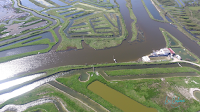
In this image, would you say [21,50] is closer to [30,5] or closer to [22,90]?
[22,90]

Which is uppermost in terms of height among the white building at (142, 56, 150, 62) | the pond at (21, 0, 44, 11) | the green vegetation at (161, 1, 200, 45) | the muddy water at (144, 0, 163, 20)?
the pond at (21, 0, 44, 11)

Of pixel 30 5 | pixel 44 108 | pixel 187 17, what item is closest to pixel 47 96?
pixel 44 108

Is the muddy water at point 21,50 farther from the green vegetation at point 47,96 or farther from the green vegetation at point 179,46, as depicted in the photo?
the green vegetation at point 179,46

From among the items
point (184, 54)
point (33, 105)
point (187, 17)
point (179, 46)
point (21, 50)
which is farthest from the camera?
point (187, 17)

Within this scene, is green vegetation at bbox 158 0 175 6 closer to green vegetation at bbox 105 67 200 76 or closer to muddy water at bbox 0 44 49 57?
green vegetation at bbox 105 67 200 76

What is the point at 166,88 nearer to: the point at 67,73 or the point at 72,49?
the point at 67,73

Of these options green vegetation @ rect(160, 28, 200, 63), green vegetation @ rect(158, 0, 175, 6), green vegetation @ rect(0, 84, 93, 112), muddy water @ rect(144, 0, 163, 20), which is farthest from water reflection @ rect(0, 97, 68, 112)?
green vegetation @ rect(158, 0, 175, 6)
